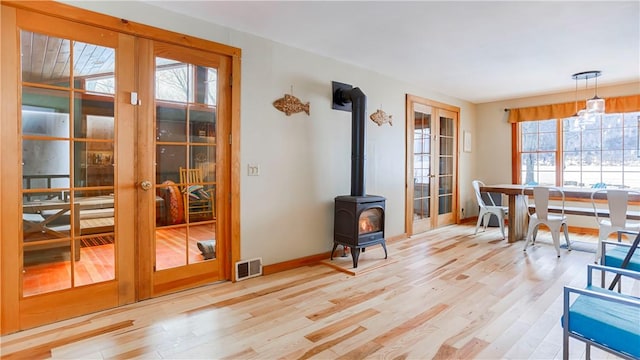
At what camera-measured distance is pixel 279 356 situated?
6.31 feet

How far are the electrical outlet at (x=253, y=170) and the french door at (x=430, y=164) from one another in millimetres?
2669

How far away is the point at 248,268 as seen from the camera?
3.23 m

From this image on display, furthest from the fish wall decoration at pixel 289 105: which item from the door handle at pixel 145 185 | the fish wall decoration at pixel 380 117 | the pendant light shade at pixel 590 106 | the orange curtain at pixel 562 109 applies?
the orange curtain at pixel 562 109

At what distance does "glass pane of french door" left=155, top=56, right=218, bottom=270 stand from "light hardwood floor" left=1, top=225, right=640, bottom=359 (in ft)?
1.41

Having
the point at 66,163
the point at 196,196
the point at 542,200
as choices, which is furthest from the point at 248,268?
the point at 542,200

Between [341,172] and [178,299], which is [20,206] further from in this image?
[341,172]

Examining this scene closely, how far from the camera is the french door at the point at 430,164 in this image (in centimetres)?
515

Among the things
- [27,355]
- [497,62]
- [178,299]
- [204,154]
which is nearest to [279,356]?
[178,299]

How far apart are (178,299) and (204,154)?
1.27 m

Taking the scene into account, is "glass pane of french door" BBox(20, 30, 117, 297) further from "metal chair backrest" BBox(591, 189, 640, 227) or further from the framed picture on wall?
the framed picture on wall

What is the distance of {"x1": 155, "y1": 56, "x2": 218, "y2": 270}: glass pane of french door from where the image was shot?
278 centimetres

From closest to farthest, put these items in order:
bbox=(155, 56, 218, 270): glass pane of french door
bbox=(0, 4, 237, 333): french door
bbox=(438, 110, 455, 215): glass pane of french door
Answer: bbox=(0, 4, 237, 333): french door, bbox=(155, 56, 218, 270): glass pane of french door, bbox=(438, 110, 455, 215): glass pane of french door

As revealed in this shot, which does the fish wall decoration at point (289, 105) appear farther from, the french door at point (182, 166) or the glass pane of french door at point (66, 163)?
the glass pane of french door at point (66, 163)

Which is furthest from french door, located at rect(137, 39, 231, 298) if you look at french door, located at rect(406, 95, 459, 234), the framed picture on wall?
the framed picture on wall
